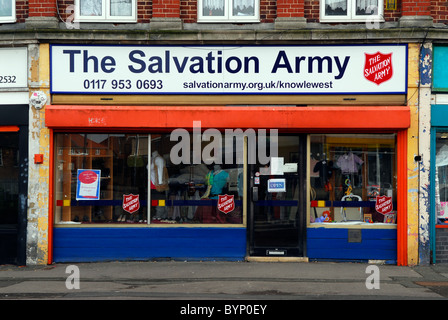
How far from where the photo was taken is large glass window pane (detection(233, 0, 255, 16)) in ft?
34.8

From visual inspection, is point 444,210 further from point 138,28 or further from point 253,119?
point 138,28

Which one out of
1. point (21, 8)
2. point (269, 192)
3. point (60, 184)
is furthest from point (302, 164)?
point (21, 8)

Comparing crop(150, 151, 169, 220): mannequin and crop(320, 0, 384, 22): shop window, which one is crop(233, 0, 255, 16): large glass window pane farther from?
crop(150, 151, 169, 220): mannequin

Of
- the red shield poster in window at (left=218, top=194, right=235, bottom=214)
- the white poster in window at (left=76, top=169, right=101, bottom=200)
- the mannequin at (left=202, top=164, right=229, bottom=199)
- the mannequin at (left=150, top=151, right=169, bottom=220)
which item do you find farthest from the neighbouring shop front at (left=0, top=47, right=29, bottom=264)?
the red shield poster in window at (left=218, top=194, right=235, bottom=214)

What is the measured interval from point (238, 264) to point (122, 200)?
8.56ft

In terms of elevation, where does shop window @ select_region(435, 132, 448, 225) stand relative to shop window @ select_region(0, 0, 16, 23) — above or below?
below

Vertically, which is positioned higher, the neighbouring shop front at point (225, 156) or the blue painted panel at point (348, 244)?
the neighbouring shop front at point (225, 156)

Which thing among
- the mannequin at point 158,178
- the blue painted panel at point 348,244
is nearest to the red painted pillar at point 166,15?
the mannequin at point 158,178

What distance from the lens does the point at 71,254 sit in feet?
34.3

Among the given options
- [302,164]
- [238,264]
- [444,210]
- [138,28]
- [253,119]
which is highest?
[138,28]

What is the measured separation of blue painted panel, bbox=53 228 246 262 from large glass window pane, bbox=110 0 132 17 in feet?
14.0

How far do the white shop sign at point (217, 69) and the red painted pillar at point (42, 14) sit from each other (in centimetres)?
48

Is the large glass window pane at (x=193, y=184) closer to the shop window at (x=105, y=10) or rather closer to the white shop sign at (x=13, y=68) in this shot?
the shop window at (x=105, y=10)

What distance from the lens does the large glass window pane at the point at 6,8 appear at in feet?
35.1
